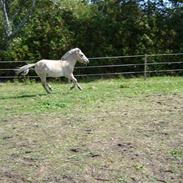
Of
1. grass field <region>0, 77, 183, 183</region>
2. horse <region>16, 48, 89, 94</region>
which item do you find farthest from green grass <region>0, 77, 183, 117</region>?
horse <region>16, 48, 89, 94</region>

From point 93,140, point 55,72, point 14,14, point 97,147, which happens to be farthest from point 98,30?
point 97,147

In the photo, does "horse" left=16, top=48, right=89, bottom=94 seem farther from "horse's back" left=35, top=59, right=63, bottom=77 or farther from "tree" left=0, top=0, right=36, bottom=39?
"tree" left=0, top=0, right=36, bottom=39

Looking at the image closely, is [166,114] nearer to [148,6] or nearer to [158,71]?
[158,71]

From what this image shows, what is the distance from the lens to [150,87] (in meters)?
14.1

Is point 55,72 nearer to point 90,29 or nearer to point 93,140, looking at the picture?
point 93,140

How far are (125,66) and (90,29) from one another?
225 cm

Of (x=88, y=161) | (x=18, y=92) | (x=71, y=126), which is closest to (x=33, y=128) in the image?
(x=71, y=126)

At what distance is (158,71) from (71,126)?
11.1 m

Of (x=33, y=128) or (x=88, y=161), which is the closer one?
(x=88, y=161)

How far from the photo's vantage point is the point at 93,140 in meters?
7.40

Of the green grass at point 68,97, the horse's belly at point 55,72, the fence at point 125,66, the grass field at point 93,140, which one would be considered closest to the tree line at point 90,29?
the fence at point 125,66

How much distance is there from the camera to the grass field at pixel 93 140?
6133mm

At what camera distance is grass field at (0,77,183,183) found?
613 centimetres

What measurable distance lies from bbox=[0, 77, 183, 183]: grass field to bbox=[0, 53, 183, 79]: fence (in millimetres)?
7715
